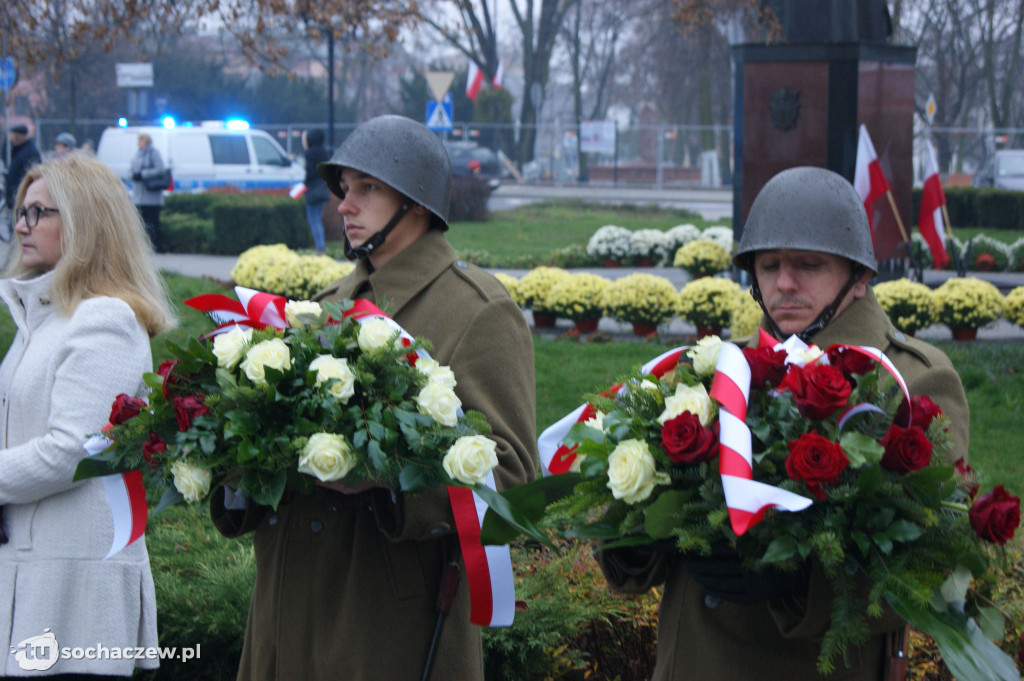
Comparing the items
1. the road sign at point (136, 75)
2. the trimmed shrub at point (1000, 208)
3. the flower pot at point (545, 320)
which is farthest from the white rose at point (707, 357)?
the trimmed shrub at point (1000, 208)

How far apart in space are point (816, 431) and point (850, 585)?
293 millimetres

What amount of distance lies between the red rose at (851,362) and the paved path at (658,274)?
28.7 ft

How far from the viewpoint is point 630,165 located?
145ft

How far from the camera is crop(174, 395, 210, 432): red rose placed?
2.42 m

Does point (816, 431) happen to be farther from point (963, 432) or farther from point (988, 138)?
point (988, 138)

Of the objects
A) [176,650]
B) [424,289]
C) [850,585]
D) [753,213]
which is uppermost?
[753,213]

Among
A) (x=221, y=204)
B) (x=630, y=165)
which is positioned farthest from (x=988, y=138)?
(x=221, y=204)

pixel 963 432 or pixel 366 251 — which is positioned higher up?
pixel 366 251

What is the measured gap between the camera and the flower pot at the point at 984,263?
1692cm

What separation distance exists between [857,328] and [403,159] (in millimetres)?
1326

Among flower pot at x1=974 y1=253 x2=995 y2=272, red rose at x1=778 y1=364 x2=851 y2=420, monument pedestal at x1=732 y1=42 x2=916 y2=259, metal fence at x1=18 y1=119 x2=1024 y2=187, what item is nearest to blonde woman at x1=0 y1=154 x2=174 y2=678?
red rose at x1=778 y1=364 x2=851 y2=420

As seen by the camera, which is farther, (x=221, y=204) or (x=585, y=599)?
(x=221, y=204)

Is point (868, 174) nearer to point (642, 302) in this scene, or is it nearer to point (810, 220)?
point (642, 302)

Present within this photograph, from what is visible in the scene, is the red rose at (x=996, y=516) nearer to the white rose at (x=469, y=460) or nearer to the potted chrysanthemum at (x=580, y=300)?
the white rose at (x=469, y=460)
